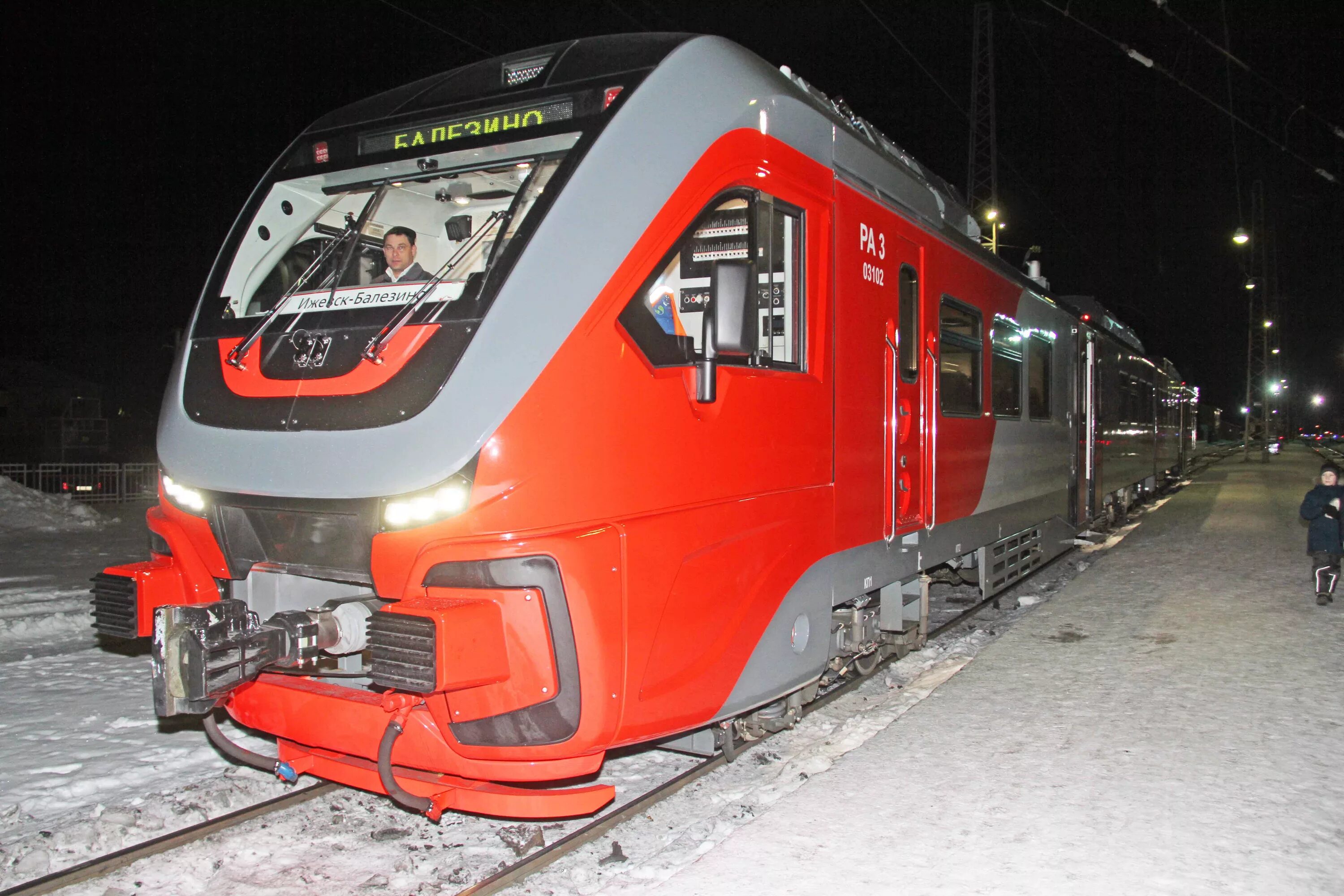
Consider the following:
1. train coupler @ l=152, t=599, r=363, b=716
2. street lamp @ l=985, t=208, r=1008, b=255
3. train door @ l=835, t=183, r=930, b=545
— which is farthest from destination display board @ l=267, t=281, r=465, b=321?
street lamp @ l=985, t=208, r=1008, b=255

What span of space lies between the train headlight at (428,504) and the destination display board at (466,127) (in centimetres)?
161

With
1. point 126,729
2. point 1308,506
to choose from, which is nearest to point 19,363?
point 126,729

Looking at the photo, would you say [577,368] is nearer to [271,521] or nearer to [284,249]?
[271,521]

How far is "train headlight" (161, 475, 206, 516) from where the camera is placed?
4.02 m

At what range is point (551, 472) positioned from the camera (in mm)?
3404

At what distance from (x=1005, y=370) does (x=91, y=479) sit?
66.1 ft

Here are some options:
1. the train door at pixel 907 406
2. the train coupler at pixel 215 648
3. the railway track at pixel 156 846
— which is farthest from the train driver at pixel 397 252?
the train door at pixel 907 406

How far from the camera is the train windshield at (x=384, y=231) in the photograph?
12.8ft

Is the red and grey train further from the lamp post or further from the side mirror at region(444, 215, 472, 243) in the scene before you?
the lamp post

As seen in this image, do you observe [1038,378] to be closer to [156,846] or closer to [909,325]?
[909,325]

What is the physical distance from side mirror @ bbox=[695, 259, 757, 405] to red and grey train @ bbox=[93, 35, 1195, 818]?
0.01 metres

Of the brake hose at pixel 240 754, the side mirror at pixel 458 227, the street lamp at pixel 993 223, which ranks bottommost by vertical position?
the brake hose at pixel 240 754

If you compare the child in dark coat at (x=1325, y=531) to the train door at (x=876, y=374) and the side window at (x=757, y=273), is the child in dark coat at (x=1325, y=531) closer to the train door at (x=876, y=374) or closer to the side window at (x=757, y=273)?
the train door at (x=876, y=374)

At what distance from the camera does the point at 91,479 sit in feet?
69.5
